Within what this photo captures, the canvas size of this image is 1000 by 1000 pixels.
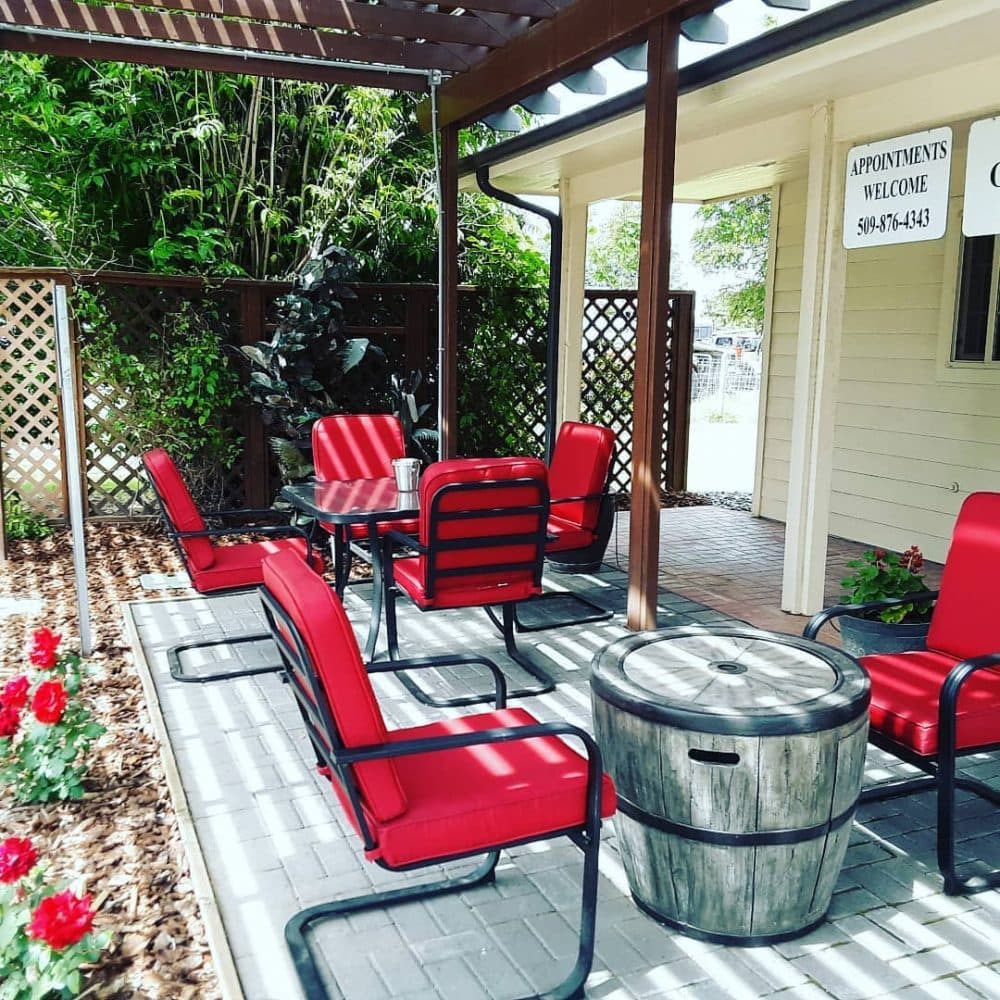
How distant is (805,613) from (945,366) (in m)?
2.01

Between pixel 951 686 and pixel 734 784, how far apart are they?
70 cm

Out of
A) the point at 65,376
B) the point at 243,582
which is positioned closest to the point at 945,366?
the point at 243,582

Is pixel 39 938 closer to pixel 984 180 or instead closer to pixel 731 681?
pixel 731 681

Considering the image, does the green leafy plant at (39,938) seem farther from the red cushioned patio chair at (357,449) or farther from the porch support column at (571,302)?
the porch support column at (571,302)

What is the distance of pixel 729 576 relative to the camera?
5.75 metres

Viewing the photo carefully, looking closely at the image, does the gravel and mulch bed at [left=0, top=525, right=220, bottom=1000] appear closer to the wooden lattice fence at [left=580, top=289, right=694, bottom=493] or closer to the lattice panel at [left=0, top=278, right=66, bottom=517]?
the lattice panel at [left=0, top=278, right=66, bottom=517]

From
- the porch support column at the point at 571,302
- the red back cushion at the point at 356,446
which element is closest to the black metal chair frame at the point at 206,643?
the red back cushion at the point at 356,446

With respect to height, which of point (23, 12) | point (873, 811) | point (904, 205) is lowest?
point (873, 811)

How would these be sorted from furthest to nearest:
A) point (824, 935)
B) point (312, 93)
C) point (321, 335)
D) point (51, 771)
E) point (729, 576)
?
point (312, 93) < point (321, 335) < point (729, 576) < point (51, 771) < point (824, 935)

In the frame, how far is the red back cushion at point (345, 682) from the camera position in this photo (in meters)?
1.98

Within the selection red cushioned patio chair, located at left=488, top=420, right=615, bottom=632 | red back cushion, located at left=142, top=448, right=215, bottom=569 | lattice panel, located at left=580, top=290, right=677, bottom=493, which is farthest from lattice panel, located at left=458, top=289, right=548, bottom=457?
red back cushion, located at left=142, top=448, right=215, bottom=569

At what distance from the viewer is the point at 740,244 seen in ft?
60.1

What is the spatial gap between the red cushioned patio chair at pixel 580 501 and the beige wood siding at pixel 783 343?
95.9 inches

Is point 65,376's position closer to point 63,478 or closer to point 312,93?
point 63,478
